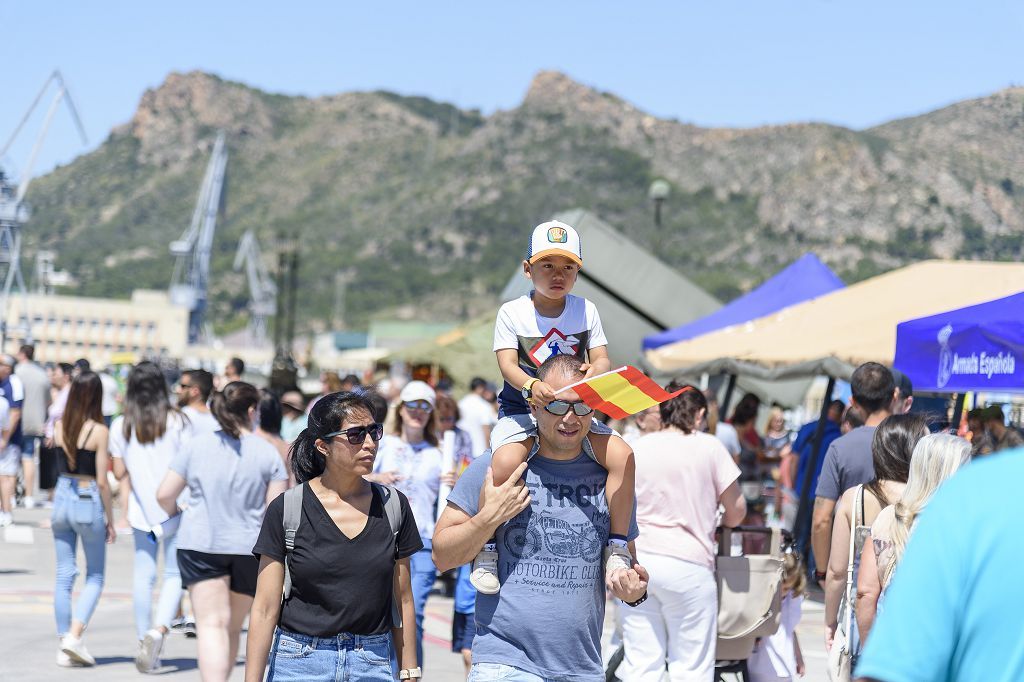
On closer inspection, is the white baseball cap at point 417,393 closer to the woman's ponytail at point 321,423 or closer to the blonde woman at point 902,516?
the woman's ponytail at point 321,423

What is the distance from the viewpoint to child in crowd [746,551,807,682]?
7.28 meters

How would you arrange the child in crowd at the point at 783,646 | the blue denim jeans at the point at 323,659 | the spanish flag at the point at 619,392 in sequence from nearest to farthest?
the spanish flag at the point at 619,392 → the blue denim jeans at the point at 323,659 → the child in crowd at the point at 783,646

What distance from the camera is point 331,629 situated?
455 cm

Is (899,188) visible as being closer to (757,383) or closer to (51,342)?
(51,342)

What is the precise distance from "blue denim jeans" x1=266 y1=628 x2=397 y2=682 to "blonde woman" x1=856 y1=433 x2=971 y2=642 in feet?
5.93

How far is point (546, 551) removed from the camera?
14.2 ft

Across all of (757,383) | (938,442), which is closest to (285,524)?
(938,442)

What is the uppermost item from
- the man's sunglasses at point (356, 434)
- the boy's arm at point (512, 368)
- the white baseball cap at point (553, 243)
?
the white baseball cap at point (553, 243)

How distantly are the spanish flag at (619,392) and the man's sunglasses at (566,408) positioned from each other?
60 millimetres

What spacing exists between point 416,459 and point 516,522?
443 centimetres

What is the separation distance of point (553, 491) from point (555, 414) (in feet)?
0.91

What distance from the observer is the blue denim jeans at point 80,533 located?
8.89 metres

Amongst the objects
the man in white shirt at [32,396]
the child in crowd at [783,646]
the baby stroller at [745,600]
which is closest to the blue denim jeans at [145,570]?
the baby stroller at [745,600]

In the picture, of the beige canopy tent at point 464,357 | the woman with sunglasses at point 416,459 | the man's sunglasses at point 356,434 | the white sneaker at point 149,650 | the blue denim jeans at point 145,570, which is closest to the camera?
the man's sunglasses at point 356,434
